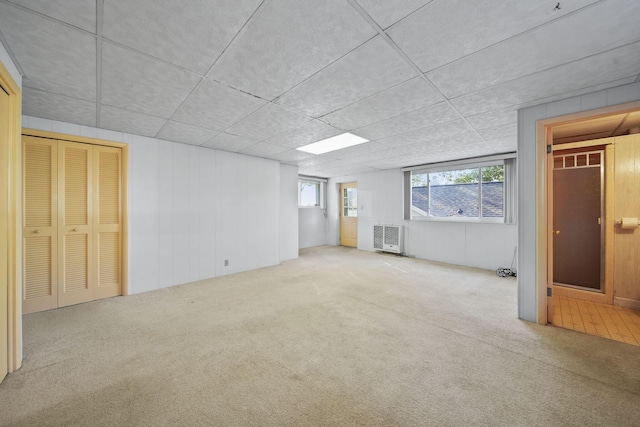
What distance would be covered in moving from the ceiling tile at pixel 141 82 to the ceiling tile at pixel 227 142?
0.99 meters

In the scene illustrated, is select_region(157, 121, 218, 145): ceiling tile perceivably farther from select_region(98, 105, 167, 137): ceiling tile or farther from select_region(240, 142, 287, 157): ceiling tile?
select_region(240, 142, 287, 157): ceiling tile

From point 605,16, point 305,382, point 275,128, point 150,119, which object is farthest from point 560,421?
point 150,119

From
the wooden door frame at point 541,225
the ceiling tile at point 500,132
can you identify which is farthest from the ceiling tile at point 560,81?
the ceiling tile at point 500,132

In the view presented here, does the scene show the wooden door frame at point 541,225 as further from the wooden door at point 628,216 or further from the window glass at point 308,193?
the window glass at point 308,193

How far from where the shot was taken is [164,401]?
1573 mm

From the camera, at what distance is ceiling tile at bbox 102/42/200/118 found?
71.5 inches

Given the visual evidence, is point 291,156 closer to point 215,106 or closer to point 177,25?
point 215,106

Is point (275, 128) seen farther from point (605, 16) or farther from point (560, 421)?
point (560, 421)

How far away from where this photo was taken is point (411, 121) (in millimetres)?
3068

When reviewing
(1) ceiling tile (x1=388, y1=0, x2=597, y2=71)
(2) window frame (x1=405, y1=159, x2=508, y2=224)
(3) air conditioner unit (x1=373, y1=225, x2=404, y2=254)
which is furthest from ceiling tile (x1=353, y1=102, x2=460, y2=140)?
(3) air conditioner unit (x1=373, y1=225, x2=404, y2=254)

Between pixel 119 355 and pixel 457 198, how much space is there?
242 inches

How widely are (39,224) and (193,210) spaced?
1.77 metres

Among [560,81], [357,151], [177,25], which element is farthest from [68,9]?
[357,151]

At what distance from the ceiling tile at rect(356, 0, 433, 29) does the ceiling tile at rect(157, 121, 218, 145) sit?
8.96 feet
